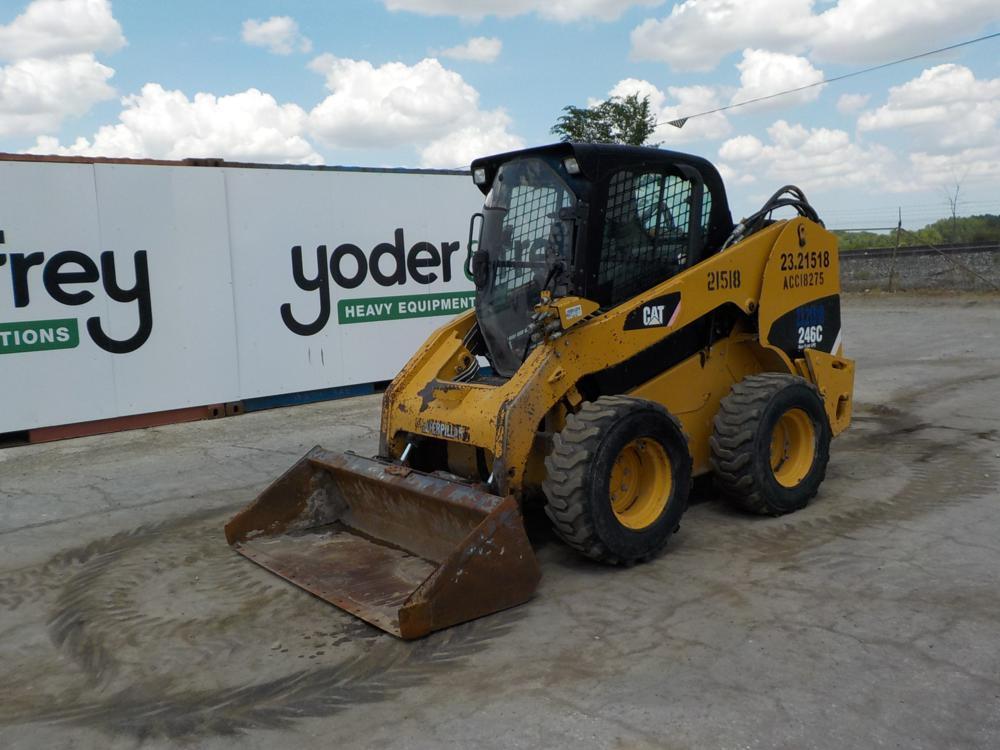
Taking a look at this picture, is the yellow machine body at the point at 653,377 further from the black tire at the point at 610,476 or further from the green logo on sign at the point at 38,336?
the green logo on sign at the point at 38,336

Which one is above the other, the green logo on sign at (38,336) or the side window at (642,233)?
the side window at (642,233)

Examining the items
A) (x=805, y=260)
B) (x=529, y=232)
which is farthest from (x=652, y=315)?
(x=805, y=260)

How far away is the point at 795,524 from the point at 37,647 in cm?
431

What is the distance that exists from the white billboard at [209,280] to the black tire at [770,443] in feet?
21.5

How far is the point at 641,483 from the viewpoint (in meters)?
5.39

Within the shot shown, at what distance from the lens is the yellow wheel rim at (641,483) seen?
5.25 meters

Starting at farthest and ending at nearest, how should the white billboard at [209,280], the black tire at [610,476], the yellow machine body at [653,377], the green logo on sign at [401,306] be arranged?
the green logo on sign at [401,306] < the white billboard at [209,280] < the yellow machine body at [653,377] < the black tire at [610,476]

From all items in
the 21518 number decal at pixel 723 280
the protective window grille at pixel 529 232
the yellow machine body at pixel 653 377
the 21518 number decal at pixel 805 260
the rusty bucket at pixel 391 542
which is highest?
the protective window grille at pixel 529 232

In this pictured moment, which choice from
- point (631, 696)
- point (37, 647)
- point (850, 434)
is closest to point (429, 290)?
point (850, 434)

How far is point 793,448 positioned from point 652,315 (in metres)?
1.55

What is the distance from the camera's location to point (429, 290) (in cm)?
1239

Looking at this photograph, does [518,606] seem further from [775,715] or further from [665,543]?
[775,715]

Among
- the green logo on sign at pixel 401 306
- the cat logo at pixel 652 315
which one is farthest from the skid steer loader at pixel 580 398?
the green logo on sign at pixel 401 306

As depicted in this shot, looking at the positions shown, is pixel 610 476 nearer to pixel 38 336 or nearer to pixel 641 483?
pixel 641 483
